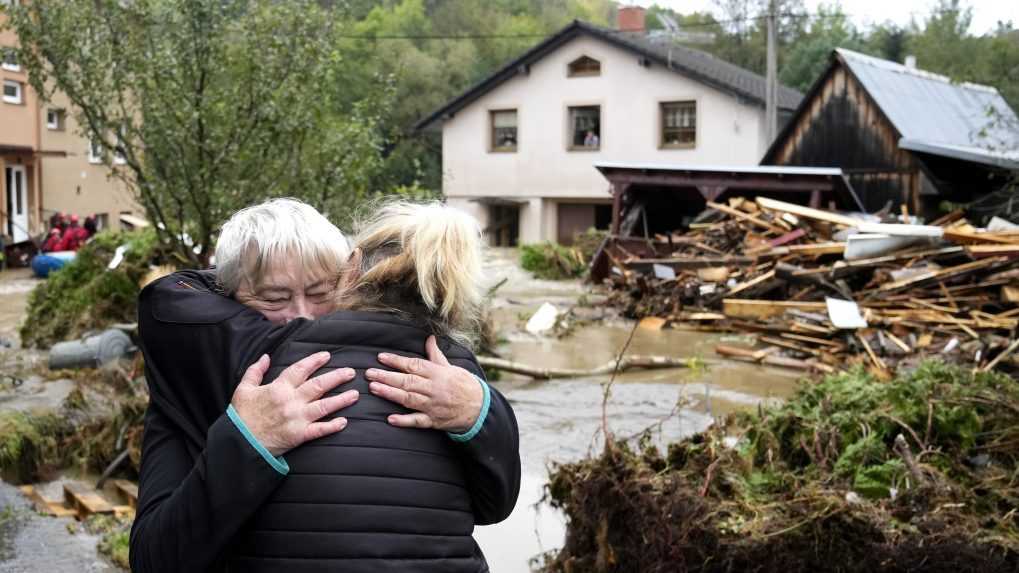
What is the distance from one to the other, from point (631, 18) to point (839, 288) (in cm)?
2681

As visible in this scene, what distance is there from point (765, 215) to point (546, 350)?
6.62m

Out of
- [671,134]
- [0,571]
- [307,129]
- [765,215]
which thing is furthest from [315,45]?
[671,134]

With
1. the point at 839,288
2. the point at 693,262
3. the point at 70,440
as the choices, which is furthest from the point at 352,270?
the point at 693,262

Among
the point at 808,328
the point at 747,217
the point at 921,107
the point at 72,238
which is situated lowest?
the point at 808,328

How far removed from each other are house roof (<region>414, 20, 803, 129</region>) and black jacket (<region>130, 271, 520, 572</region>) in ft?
102

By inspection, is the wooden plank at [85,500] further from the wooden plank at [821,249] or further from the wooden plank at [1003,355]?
the wooden plank at [821,249]

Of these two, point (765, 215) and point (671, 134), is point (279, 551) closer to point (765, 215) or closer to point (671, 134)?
point (765, 215)

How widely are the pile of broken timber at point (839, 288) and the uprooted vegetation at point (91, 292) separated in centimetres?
737

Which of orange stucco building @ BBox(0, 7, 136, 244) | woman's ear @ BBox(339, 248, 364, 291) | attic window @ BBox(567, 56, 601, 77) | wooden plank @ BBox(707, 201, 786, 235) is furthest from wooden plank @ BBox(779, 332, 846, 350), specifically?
attic window @ BBox(567, 56, 601, 77)

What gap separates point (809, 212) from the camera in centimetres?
1892

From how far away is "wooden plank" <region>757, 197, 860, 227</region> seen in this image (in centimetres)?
1826

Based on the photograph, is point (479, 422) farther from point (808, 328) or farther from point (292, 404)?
point (808, 328)

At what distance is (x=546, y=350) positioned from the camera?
1559cm

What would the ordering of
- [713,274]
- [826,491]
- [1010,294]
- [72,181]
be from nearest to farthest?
1. [826,491]
2. [1010,294]
3. [713,274]
4. [72,181]
